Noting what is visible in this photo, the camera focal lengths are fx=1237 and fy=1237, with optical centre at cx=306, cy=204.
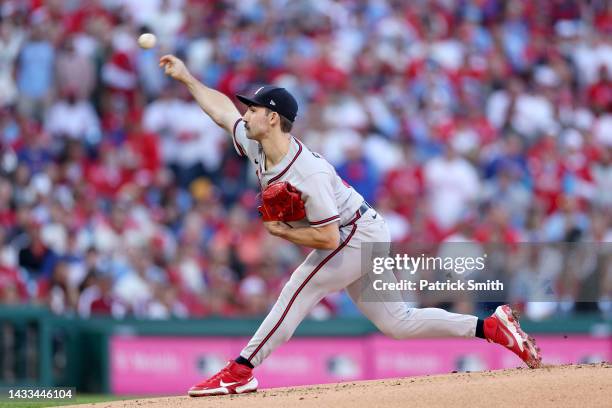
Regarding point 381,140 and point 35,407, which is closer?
point 35,407

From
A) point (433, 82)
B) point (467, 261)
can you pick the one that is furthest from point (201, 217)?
point (467, 261)

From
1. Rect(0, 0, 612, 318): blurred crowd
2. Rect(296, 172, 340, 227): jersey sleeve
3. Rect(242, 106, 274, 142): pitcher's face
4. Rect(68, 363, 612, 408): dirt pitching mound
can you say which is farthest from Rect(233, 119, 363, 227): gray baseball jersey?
Rect(0, 0, 612, 318): blurred crowd

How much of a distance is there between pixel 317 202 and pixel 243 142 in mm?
737

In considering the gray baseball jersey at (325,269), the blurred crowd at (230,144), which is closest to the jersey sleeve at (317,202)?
the gray baseball jersey at (325,269)

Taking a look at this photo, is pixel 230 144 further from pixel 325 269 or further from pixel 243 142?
pixel 325 269

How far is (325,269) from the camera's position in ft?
22.9

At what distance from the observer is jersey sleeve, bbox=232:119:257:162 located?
7.20m

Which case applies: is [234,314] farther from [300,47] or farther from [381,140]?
[300,47]

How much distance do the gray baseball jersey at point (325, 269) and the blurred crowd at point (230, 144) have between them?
4.78 m

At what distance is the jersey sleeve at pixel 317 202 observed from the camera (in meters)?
6.77

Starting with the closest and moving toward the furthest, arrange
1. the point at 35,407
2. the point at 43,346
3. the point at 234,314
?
the point at 35,407 → the point at 43,346 → the point at 234,314

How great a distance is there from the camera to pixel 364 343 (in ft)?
38.1

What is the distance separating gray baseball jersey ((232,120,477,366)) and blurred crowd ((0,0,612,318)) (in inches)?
188

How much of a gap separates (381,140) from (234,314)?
2.91 m
